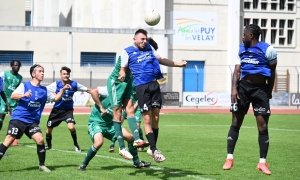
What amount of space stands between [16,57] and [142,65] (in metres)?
34.5

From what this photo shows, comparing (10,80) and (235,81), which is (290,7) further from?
(235,81)

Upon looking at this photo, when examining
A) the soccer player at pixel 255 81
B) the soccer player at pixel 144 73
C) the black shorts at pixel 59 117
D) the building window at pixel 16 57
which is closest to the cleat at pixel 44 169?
the soccer player at pixel 144 73

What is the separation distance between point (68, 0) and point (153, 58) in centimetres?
4771

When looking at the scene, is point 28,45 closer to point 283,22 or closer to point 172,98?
point 172,98

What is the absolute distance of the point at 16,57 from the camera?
43844 millimetres

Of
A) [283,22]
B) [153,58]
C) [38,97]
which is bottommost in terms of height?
[38,97]

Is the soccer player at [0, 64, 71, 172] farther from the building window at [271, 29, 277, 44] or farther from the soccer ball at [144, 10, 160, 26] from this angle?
the building window at [271, 29, 277, 44]

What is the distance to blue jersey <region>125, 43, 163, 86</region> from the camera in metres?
10.6

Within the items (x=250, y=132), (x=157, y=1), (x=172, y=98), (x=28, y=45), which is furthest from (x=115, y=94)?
(x=157, y=1)

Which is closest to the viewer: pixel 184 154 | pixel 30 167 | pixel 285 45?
pixel 30 167

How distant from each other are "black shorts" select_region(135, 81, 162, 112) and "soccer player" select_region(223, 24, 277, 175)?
4.25 ft

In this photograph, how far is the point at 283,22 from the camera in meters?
54.2

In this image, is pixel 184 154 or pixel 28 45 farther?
pixel 28 45

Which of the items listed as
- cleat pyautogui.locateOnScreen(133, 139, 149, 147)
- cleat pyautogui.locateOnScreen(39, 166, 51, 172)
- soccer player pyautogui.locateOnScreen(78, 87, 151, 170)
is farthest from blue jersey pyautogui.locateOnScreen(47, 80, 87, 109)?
cleat pyautogui.locateOnScreen(133, 139, 149, 147)
